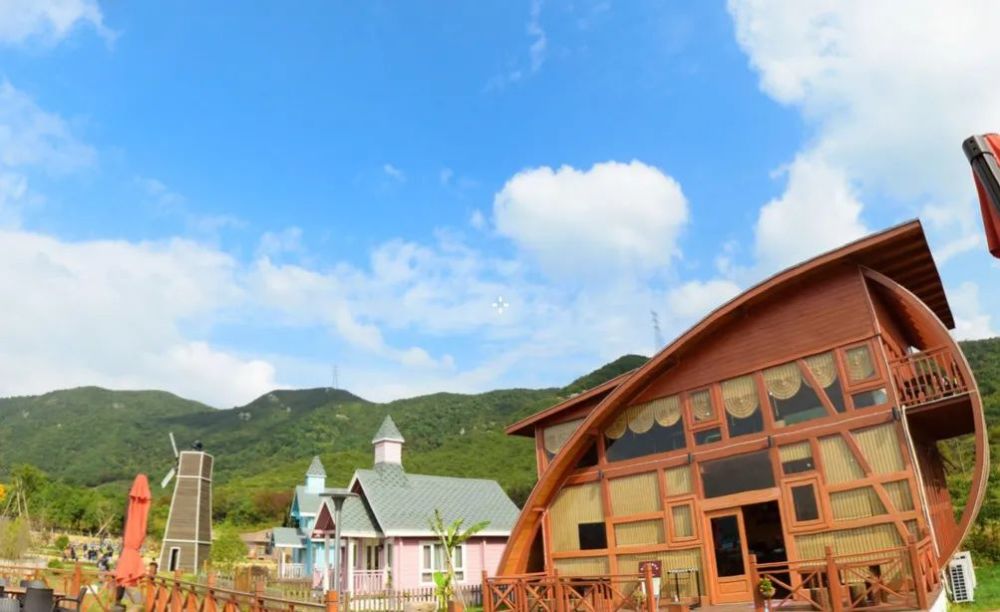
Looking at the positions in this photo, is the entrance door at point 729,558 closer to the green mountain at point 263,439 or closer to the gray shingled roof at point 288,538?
the gray shingled roof at point 288,538

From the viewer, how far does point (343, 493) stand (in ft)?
46.2

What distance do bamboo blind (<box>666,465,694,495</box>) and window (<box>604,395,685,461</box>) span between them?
483 mm

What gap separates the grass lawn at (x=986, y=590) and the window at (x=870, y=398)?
3527 mm

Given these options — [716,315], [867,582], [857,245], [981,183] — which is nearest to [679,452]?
[716,315]

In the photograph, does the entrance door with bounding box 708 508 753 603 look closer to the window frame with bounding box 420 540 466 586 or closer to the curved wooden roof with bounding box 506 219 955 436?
the curved wooden roof with bounding box 506 219 955 436

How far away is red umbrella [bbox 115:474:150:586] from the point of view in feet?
45.0

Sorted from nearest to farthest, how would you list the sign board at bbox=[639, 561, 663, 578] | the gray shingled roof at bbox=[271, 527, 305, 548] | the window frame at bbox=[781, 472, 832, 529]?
the window frame at bbox=[781, 472, 832, 529], the sign board at bbox=[639, 561, 663, 578], the gray shingled roof at bbox=[271, 527, 305, 548]

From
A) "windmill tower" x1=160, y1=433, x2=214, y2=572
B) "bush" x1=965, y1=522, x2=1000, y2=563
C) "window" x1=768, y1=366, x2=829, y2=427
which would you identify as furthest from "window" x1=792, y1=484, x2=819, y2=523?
"windmill tower" x1=160, y1=433, x2=214, y2=572

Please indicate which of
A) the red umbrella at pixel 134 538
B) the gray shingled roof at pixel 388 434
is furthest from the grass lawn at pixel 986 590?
the gray shingled roof at pixel 388 434

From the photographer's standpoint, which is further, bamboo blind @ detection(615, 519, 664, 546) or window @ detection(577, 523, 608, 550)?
window @ detection(577, 523, 608, 550)

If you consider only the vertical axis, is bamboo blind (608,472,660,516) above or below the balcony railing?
below

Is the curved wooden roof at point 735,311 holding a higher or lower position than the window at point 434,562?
higher

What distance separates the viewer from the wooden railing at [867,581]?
10.2m

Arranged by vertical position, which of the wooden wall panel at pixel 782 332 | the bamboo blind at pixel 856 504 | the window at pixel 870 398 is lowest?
the bamboo blind at pixel 856 504
